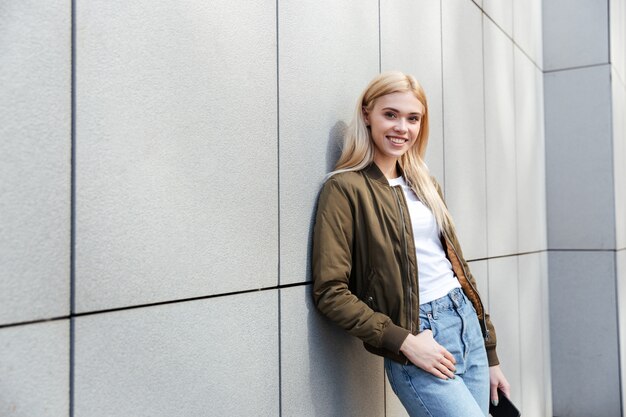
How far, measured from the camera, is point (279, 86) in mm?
2199

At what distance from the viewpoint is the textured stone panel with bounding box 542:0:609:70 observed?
235 inches

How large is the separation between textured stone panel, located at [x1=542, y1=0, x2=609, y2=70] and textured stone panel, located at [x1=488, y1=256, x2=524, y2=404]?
7.75 feet

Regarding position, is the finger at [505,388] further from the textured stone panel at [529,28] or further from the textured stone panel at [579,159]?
the textured stone panel at [579,159]

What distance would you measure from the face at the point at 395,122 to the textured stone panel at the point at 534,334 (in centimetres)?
297

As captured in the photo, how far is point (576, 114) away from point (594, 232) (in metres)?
1.15

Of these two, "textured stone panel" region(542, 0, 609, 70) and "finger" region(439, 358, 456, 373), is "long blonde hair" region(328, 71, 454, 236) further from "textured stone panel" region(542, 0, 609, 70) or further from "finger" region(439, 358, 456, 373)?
"textured stone panel" region(542, 0, 609, 70)

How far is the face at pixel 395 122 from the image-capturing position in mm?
2420

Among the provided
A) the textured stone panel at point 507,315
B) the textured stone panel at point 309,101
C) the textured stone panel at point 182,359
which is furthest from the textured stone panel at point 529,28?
the textured stone panel at point 182,359

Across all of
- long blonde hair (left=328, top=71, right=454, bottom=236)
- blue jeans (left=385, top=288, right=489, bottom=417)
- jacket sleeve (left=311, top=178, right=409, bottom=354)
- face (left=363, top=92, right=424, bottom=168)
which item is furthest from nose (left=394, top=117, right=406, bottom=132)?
blue jeans (left=385, top=288, right=489, bottom=417)

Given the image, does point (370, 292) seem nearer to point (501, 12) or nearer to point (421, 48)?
point (421, 48)

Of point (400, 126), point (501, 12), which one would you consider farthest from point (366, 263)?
point (501, 12)

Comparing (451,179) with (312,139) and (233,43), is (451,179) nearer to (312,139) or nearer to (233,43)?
(312,139)

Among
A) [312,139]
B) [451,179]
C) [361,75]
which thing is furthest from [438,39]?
[312,139]

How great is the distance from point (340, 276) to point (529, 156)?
3837mm
